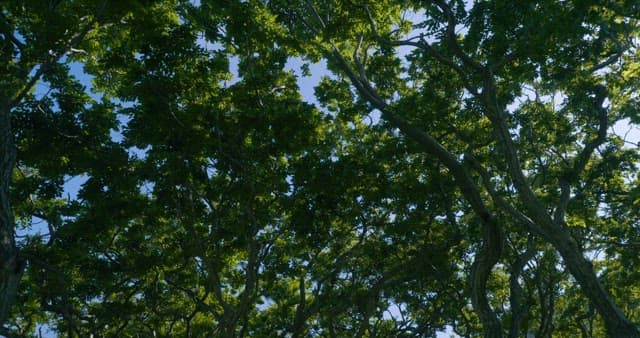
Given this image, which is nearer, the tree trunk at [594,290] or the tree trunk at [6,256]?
the tree trunk at [6,256]

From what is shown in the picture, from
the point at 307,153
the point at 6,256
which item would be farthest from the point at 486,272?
the point at 6,256

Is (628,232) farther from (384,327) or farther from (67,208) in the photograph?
(67,208)

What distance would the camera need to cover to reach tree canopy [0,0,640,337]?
929cm

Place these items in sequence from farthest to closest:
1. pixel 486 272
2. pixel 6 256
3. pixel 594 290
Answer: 1. pixel 486 272
2. pixel 594 290
3. pixel 6 256

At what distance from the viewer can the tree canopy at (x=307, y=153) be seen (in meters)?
9.29

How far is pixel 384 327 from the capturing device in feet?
61.3

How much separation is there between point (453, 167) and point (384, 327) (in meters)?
11.0

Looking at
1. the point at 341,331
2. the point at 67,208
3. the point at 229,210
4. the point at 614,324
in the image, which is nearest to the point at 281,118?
the point at 229,210

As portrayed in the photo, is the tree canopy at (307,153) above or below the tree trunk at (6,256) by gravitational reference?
above

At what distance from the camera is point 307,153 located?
1194 centimetres

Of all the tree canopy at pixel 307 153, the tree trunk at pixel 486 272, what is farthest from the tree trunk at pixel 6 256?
the tree trunk at pixel 486 272

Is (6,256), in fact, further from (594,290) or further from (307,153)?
(594,290)

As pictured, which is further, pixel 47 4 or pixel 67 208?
pixel 67 208

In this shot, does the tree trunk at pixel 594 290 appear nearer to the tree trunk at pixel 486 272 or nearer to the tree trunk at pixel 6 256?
the tree trunk at pixel 486 272
